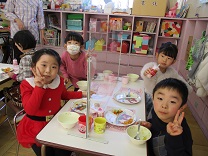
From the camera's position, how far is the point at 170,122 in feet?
3.23

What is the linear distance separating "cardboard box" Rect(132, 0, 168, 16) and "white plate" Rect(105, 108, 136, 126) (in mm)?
2956

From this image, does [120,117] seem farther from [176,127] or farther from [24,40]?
[24,40]

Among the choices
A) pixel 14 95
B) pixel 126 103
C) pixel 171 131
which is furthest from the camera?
pixel 14 95

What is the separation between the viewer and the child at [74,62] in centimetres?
206

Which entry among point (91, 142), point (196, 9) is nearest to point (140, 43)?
point (196, 9)

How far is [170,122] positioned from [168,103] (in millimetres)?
116

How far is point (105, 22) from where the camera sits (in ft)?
13.3

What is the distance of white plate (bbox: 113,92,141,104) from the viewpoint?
150cm

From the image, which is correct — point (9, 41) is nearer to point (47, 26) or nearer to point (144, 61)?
point (47, 26)

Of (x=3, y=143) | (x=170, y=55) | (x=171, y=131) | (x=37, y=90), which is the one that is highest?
(x=170, y=55)

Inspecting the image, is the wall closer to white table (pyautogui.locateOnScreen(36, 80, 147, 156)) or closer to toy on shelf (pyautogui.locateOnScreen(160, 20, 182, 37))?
toy on shelf (pyautogui.locateOnScreen(160, 20, 182, 37))

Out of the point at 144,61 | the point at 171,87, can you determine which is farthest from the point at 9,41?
the point at 171,87

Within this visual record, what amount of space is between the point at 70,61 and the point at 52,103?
0.93 metres

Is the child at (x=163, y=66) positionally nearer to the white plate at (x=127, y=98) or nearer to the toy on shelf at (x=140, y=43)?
the white plate at (x=127, y=98)
